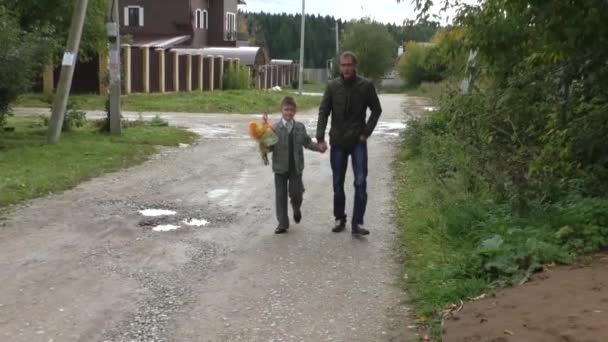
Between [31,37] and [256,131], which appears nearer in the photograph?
[256,131]

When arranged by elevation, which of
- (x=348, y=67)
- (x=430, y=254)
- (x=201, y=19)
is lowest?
(x=430, y=254)

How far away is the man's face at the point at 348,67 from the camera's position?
8.29 m

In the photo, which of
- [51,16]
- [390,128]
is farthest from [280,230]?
[390,128]

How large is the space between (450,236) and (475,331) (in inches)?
118

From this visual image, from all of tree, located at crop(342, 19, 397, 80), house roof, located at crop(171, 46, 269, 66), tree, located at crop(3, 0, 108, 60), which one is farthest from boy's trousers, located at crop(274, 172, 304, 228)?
tree, located at crop(342, 19, 397, 80)

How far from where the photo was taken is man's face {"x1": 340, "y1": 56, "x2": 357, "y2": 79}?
8.29m

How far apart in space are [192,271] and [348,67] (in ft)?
9.10

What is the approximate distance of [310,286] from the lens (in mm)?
6531

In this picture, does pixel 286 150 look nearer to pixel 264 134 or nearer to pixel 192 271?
pixel 264 134

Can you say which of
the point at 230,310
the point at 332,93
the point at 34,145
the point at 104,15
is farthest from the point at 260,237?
the point at 104,15

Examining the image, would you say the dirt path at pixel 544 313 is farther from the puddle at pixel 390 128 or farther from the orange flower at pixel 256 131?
the puddle at pixel 390 128

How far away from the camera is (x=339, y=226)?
8758 millimetres

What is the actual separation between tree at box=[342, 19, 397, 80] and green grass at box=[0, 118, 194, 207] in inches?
1921

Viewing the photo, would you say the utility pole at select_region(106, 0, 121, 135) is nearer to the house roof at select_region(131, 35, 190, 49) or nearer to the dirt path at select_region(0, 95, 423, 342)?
the dirt path at select_region(0, 95, 423, 342)
